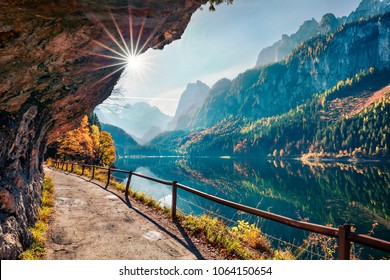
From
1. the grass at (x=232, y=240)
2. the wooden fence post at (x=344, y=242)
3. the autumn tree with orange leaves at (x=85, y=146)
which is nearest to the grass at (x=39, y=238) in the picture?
the grass at (x=232, y=240)

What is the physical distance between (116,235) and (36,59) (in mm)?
5468

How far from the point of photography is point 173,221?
29.9 ft

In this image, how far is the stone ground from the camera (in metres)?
6.15

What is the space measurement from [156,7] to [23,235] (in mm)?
7013

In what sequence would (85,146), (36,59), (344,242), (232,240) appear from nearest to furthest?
(344,242) < (36,59) < (232,240) < (85,146)

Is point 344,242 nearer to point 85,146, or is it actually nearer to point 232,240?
point 232,240

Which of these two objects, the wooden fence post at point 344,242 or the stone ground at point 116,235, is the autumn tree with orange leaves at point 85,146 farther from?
the wooden fence post at point 344,242

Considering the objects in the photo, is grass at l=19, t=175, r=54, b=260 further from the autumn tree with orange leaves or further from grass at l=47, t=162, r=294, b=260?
the autumn tree with orange leaves

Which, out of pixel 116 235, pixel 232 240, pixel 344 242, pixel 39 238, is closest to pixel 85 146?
pixel 116 235

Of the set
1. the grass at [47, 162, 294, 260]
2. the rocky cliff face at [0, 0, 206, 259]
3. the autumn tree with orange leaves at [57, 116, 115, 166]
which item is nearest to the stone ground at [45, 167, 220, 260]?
the grass at [47, 162, 294, 260]

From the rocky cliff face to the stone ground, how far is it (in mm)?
1013

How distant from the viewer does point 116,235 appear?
7465mm

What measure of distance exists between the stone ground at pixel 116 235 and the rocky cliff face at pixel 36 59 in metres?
1.01
